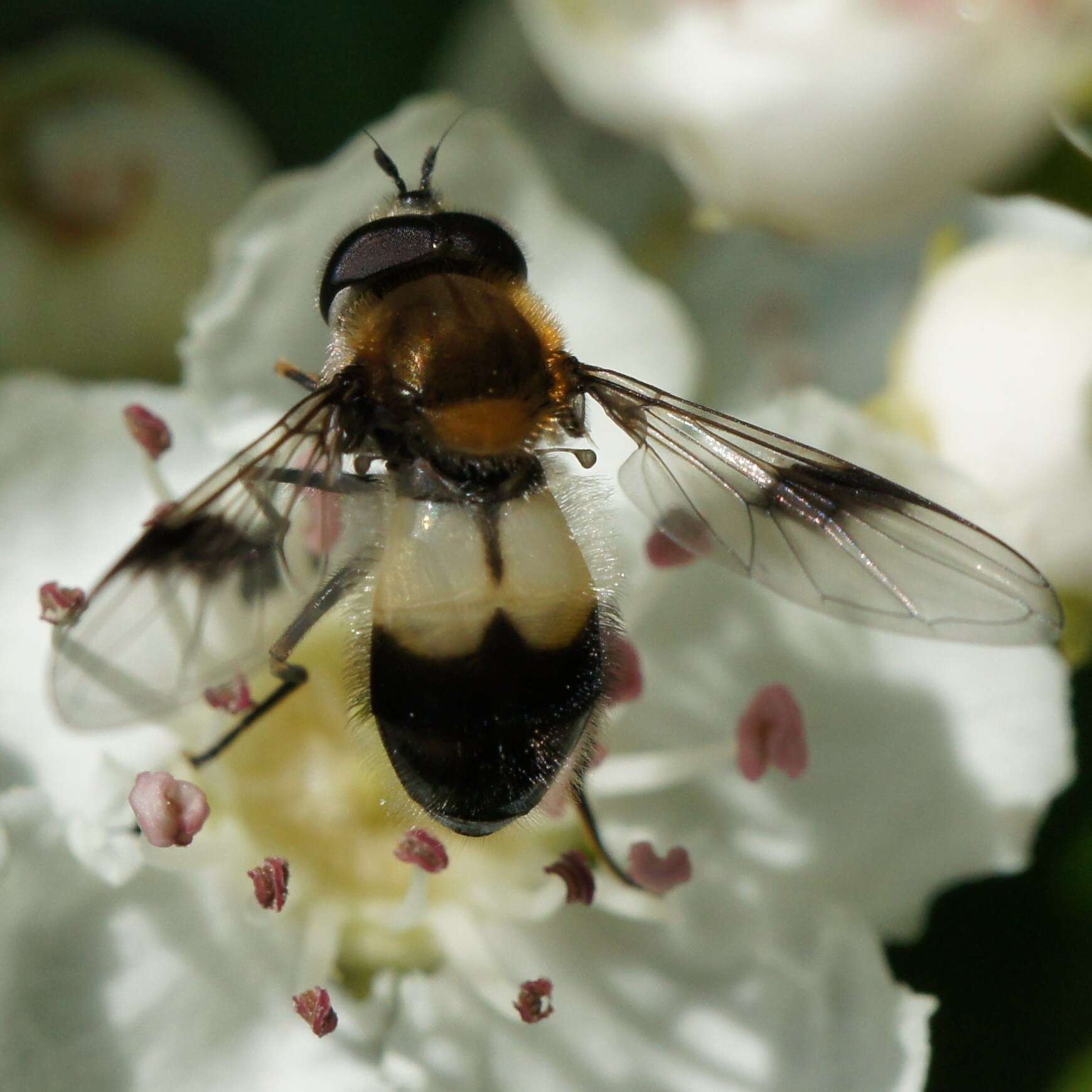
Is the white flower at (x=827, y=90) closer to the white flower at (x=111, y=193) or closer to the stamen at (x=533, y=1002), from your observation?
the white flower at (x=111, y=193)

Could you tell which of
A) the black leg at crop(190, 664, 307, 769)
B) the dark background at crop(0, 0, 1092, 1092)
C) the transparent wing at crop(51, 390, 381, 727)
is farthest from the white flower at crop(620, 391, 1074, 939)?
the transparent wing at crop(51, 390, 381, 727)

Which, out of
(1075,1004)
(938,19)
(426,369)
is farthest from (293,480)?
(1075,1004)

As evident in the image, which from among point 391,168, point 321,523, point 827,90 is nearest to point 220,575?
point 321,523

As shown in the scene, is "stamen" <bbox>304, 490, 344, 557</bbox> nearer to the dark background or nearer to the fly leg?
the fly leg

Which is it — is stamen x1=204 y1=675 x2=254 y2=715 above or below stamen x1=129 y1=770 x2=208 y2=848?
above

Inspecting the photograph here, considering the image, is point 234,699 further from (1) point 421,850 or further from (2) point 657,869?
(2) point 657,869

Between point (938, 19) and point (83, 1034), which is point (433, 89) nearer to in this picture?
point (938, 19)
